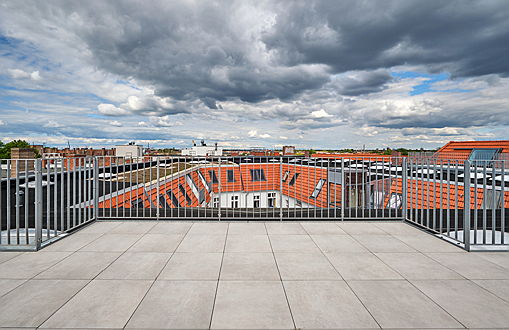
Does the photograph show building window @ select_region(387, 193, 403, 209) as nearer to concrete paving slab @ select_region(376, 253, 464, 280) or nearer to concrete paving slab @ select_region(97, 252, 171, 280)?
concrete paving slab @ select_region(376, 253, 464, 280)

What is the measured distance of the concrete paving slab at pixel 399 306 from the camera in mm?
2391

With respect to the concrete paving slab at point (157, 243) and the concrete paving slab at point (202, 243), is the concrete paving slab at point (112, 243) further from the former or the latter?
the concrete paving slab at point (202, 243)

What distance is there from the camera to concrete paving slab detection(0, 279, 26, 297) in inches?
115

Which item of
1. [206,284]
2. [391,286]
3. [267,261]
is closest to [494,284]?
[391,286]

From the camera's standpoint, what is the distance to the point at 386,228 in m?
5.69

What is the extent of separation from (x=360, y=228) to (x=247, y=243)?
276 cm

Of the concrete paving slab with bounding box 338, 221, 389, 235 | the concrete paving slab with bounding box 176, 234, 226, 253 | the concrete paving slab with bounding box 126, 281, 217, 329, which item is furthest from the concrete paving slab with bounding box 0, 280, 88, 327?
the concrete paving slab with bounding box 338, 221, 389, 235

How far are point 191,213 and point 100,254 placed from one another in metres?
2.51

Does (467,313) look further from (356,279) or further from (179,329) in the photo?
(179,329)

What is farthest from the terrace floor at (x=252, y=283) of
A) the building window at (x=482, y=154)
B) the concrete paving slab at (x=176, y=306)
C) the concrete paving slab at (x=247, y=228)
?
the building window at (x=482, y=154)

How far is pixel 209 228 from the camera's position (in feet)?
18.2

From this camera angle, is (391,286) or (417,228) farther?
(417,228)

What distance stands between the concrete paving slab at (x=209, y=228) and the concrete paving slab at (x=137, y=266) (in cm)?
125

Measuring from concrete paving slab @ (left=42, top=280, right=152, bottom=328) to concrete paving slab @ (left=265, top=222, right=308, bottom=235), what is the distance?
2.87 m
